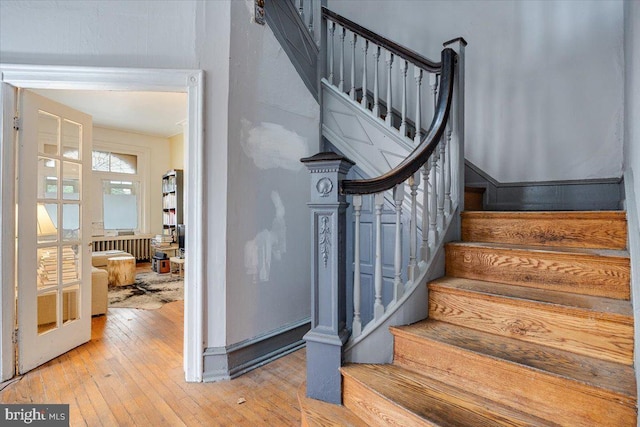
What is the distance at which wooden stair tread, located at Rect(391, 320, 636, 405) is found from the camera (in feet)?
3.69

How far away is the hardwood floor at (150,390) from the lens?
72.6 inches

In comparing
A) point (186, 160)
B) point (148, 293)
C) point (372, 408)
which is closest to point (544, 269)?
point (372, 408)

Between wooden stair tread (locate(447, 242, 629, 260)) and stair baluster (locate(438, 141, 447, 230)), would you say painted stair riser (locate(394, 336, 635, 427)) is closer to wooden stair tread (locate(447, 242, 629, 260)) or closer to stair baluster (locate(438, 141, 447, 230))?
wooden stair tread (locate(447, 242, 629, 260))

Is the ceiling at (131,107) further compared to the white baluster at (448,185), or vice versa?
the ceiling at (131,107)

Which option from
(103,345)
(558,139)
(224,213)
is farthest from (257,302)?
(558,139)

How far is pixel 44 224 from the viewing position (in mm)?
2568

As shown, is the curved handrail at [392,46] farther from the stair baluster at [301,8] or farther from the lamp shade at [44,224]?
the lamp shade at [44,224]

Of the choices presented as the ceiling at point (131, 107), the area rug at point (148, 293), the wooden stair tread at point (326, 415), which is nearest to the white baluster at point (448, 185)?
the wooden stair tread at point (326, 415)

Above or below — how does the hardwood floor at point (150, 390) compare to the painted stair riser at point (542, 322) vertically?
below

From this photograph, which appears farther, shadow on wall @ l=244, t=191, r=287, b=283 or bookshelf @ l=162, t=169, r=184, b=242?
bookshelf @ l=162, t=169, r=184, b=242

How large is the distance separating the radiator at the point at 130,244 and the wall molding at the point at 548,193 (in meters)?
7.02

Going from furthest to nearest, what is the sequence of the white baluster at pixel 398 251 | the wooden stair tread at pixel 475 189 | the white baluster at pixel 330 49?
the white baluster at pixel 330 49 → the wooden stair tread at pixel 475 189 → the white baluster at pixel 398 251

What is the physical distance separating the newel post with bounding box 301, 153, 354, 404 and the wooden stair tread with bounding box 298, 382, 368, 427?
36 millimetres

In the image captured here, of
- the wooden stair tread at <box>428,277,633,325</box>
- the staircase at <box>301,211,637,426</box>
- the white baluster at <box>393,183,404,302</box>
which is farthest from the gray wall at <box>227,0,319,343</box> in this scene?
the wooden stair tread at <box>428,277,633,325</box>
